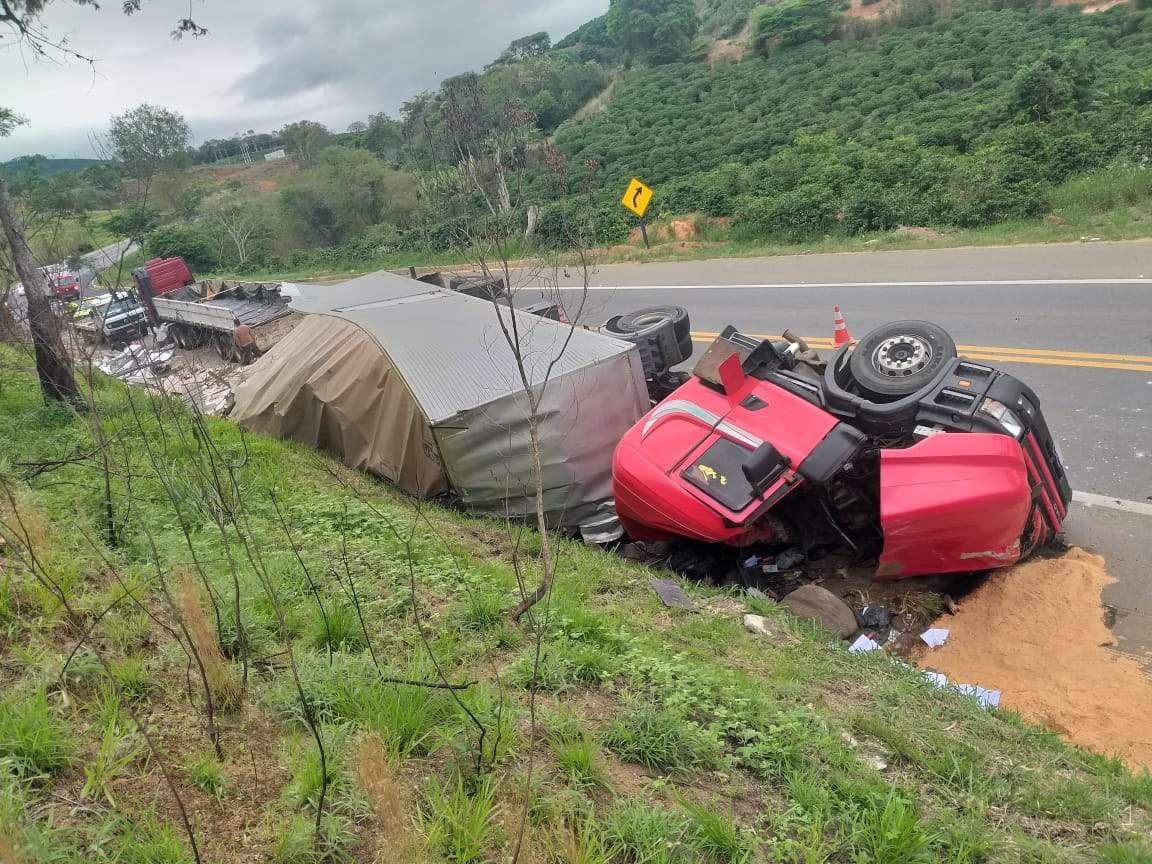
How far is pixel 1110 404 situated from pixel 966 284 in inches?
201

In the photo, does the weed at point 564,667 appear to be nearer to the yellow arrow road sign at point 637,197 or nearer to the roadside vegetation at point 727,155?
the roadside vegetation at point 727,155

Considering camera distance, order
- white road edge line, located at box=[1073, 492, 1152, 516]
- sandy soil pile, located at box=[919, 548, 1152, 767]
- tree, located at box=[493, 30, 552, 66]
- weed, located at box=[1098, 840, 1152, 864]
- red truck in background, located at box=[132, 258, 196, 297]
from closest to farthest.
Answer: weed, located at box=[1098, 840, 1152, 864], sandy soil pile, located at box=[919, 548, 1152, 767], white road edge line, located at box=[1073, 492, 1152, 516], red truck in background, located at box=[132, 258, 196, 297], tree, located at box=[493, 30, 552, 66]

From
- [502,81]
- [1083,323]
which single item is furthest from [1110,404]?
[502,81]

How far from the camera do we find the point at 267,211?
128 ft

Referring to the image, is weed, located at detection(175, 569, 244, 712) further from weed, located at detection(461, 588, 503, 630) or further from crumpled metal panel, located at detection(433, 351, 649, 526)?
crumpled metal panel, located at detection(433, 351, 649, 526)

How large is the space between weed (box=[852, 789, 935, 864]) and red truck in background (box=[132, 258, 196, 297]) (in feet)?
73.6

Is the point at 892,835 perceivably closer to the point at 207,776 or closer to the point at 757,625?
the point at 757,625

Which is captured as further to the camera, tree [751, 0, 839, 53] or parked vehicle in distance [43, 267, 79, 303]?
tree [751, 0, 839, 53]

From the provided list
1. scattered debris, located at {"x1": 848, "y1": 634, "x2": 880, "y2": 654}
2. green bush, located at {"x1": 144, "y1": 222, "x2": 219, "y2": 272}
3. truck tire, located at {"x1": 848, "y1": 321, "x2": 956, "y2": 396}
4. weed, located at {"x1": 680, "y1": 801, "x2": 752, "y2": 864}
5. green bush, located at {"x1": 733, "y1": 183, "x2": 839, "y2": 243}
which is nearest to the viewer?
weed, located at {"x1": 680, "y1": 801, "x2": 752, "y2": 864}

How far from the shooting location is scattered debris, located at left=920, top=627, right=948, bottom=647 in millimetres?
4676

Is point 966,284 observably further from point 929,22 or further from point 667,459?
point 929,22

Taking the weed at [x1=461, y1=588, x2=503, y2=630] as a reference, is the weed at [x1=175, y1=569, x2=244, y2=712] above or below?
above

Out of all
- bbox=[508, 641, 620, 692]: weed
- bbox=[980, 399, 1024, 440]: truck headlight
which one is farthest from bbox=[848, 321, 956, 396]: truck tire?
bbox=[508, 641, 620, 692]: weed

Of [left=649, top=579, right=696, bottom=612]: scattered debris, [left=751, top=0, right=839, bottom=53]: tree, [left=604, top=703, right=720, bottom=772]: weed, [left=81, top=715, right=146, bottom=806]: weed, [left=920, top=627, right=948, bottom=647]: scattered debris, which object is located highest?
[left=751, top=0, right=839, bottom=53]: tree
